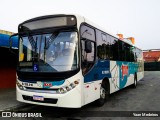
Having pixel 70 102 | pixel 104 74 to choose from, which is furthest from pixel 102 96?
pixel 70 102

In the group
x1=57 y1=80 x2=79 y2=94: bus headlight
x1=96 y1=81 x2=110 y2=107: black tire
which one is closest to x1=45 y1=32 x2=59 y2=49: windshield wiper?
x1=57 y1=80 x2=79 y2=94: bus headlight

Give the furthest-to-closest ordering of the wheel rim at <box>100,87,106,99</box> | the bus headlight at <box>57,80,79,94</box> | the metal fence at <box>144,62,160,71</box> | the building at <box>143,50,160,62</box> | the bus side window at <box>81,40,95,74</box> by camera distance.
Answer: the building at <box>143,50,160,62</box> → the metal fence at <box>144,62,160,71</box> → the wheel rim at <box>100,87,106,99</box> → the bus side window at <box>81,40,95,74</box> → the bus headlight at <box>57,80,79,94</box>

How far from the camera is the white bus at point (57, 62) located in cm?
620

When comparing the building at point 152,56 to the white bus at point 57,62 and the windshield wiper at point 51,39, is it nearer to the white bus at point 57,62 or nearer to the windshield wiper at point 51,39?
the white bus at point 57,62

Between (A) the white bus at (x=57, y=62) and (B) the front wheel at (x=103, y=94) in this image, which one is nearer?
(A) the white bus at (x=57, y=62)

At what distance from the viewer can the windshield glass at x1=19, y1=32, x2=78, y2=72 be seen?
622 centimetres

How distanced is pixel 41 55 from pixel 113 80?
4470 mm

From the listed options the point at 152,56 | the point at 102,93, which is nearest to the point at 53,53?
the point at 102,93

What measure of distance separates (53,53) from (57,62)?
12.6 inches

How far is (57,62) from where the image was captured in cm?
623

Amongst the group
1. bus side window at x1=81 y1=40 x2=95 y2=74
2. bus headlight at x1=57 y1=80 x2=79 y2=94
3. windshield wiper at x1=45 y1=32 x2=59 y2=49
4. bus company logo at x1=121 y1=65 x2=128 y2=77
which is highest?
windshield wiper at x1=45 y1=32 x2=59 y2=49

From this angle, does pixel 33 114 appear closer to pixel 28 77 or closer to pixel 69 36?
pixel 28 77

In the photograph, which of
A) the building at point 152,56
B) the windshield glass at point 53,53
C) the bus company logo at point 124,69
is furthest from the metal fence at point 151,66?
the windshield glass at point 53,53

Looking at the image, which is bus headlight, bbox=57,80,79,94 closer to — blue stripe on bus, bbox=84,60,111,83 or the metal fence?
blue stripe on bus, bbox=84,60,111,83
